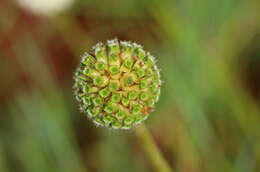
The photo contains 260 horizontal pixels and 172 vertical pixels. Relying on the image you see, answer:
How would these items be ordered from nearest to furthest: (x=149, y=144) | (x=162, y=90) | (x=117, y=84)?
(x=117, y=84) < (x=149, y=144) < (x=162, y=90)

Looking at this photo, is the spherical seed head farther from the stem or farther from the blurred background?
the blurred background

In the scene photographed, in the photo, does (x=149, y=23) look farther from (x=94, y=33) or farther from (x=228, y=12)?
(x=228, y=12)

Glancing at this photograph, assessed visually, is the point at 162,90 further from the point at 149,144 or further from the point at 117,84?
the point at 117,84

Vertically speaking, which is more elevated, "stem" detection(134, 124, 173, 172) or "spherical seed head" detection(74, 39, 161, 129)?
"spherical seed head" detection(74, 39, 161, 129)

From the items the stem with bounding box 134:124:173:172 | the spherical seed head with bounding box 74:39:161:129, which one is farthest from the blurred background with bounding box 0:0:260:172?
the spherical seed head with bounding box 74:39:161:129

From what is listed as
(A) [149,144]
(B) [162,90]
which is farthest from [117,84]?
(B) [162,90]

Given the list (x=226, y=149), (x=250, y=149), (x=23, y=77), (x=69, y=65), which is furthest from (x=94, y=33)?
(x=250, y=149)
